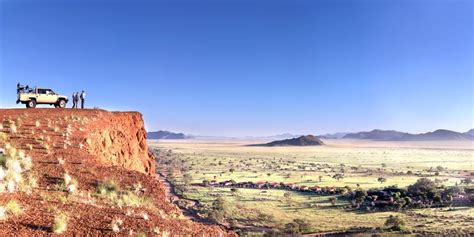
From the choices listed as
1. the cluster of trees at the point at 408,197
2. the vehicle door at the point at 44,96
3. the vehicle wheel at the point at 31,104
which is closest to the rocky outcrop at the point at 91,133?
the vehicle wheel at the point at 31,104

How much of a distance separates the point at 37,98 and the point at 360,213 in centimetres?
3183

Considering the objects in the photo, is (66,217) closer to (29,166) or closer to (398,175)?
(29,166)

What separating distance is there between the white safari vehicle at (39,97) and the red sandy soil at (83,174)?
76.9 inches

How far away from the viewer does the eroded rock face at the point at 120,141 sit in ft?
68.4

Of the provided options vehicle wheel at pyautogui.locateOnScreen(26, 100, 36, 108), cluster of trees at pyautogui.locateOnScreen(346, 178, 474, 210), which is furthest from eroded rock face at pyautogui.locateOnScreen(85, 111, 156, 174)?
cluster of trees at pyautogui.locateOnScreen(346, 178, 474, 210)

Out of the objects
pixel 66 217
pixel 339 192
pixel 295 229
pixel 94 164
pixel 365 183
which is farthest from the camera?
pixel 365 183

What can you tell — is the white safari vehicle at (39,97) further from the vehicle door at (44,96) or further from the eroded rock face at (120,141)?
the eroded rock face at (120,141)

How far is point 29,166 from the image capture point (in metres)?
14.0

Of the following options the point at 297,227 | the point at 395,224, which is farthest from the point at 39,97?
the point at 395,224

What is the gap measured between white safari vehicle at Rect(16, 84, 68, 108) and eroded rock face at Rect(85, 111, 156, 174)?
5.55 metres

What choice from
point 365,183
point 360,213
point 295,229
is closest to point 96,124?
point 295,229

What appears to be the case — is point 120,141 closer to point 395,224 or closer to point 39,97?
point 39,97

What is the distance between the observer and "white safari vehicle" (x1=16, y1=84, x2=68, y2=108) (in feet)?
97.2

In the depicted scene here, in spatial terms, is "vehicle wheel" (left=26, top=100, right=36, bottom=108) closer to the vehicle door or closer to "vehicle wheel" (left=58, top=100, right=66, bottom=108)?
the vehicle door
